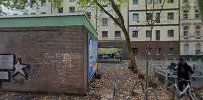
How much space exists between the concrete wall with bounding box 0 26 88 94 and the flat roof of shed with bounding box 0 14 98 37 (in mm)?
208

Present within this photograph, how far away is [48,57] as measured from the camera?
14.4 meters

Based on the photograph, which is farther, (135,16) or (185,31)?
(135,16)

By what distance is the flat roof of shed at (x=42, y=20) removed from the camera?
1403 cm

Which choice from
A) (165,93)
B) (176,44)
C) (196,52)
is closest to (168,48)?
(176,44)

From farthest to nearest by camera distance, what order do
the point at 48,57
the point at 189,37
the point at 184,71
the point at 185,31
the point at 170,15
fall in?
the point at 170,15 < the point at 185,31 < the point at 189,37 < the point at 48,57 < the point at 184,71

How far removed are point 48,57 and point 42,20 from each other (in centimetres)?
175

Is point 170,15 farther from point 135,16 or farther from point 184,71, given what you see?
point 184,71

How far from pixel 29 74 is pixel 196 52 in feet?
151

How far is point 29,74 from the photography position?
14664mm

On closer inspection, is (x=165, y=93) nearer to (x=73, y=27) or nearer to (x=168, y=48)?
(x=73, y=27)

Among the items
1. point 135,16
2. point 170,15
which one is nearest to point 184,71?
point 170,15

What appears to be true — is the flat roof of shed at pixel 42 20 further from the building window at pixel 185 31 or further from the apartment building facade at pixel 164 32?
the building window at pixel 185 31

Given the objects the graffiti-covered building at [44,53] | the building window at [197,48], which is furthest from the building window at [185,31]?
the graffiti-covered building at [44,53]

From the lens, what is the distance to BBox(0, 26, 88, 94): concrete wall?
1400 cm
